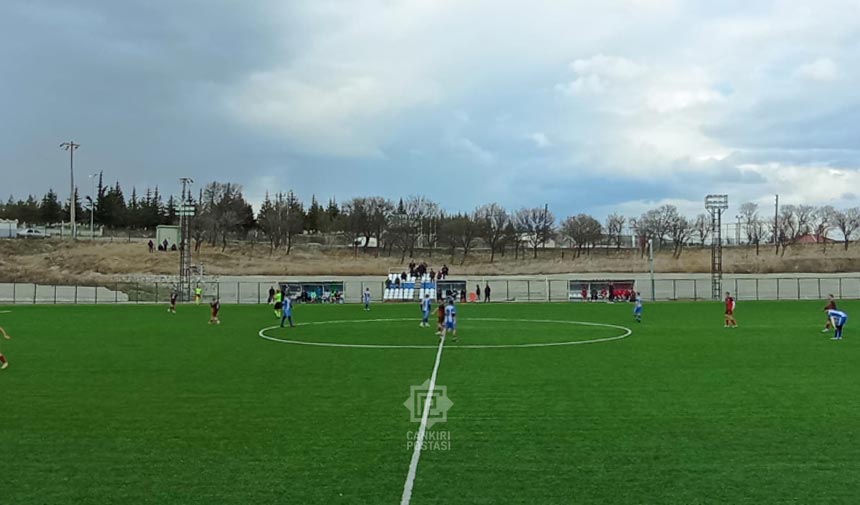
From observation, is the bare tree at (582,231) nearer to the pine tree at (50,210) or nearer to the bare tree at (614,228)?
the bare tree at (614,228)

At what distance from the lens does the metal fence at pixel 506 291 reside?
75.8m

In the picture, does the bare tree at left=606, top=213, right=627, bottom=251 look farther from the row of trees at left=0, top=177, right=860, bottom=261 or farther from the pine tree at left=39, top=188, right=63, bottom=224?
the pine tree at left=39, top=188, right=63, bottom=224

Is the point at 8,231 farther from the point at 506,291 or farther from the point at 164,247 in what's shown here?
the point at 506,291

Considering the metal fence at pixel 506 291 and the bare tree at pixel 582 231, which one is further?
the bare tree at pixel 582 231

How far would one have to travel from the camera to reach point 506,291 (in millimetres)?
82375

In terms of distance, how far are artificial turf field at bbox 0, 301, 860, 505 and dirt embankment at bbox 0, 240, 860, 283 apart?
278 ft

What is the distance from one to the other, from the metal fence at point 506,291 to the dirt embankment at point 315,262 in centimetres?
1470

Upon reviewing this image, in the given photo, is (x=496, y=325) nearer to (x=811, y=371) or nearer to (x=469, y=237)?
(x=811, y=371)

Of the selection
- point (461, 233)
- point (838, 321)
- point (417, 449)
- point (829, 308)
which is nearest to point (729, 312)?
point (829, 308)

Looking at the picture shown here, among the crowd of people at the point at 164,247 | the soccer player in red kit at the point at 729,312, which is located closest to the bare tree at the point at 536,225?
the crowd of people at the point at 164,247

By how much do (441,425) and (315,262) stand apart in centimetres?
11220

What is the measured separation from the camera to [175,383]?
1831cm

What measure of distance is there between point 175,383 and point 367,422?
719 centimetres

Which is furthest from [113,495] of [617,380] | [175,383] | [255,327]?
[255,327]
